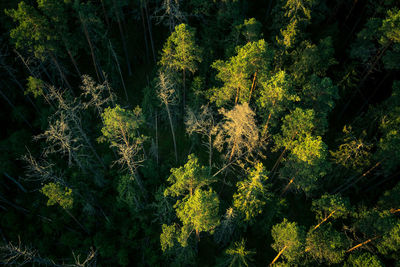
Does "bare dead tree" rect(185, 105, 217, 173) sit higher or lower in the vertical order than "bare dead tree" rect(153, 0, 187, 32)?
lower

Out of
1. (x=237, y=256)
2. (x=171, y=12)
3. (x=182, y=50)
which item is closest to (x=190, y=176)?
(x=237, y=256)

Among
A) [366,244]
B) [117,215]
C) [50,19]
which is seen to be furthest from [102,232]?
[366,244]

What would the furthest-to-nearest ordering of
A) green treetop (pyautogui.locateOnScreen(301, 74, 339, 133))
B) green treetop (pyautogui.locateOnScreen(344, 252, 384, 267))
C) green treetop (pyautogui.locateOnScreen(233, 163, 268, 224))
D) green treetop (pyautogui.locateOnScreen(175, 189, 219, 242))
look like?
green treetop (pyautogui.locateOnScreen(301, 74, 339, 133))
green treetop (pyautogui.locateOnScreen(233, 163, 268, 224))
green treetop (pyautogui.locateOnScreen(344, 252, 384, 267))
green treetop (pyautogui.locateOnScreen(175, 189, 219, 242))

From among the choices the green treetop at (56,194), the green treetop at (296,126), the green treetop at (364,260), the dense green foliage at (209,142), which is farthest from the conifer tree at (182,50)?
the green treetop at (364,260)

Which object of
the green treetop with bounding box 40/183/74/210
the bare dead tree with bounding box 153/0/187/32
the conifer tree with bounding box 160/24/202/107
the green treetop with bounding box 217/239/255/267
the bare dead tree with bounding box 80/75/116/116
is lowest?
the green treetop with bounding box 217/239/255/267

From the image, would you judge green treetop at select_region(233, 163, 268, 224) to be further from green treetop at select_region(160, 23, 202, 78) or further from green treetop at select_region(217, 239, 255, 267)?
green treetop at select_region(160, 23, 202, 78)

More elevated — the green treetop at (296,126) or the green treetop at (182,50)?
the green treetop at (182,50)

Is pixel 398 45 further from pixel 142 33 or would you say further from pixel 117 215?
pixel 117 215

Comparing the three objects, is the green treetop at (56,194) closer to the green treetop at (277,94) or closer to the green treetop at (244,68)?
the green treetop at (244,68)

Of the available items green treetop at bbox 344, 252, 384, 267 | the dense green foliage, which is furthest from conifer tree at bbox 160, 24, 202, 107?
green treetop at bbox 344, 252, 384, 267
